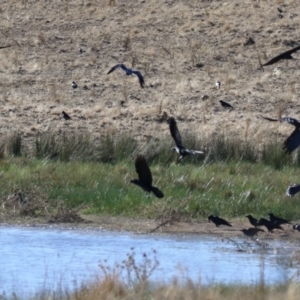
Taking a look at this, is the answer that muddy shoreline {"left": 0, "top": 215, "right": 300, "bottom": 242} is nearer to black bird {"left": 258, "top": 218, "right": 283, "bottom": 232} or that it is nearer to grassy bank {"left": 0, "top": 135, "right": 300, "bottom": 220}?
grassy bank {"left": 0, "top": 135, "right": 300, "bottom": 220}

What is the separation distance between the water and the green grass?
1.21 metres

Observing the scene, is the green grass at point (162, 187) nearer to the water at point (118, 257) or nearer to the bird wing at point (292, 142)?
the water at point (118, 257)

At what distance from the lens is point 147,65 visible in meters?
31.3

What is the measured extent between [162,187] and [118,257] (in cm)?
398

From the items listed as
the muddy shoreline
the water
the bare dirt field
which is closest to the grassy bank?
the muddy shoreline

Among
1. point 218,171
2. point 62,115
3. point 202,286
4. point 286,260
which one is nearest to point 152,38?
point 62,115

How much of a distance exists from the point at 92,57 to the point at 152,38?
2.66 metres

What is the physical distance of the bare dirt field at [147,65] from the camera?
83.2ft

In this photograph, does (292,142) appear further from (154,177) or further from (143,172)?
(154,177)

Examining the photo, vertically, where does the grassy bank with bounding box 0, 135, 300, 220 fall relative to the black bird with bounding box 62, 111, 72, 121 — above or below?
above

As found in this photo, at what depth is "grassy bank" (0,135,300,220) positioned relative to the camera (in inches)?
559

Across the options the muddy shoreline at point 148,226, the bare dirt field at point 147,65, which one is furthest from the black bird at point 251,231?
the bare dirt field at point 147,65

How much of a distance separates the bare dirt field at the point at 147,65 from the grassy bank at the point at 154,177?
357 centimetres

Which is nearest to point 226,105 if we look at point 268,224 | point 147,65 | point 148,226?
point 147,65
